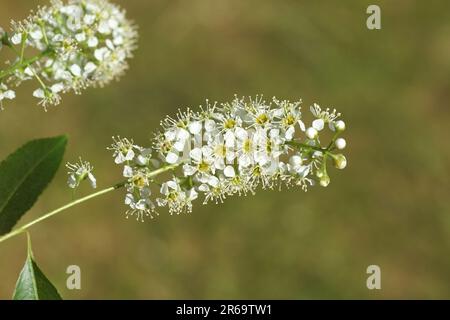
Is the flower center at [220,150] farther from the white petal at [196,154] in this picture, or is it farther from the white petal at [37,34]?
the white petal at [37,34]

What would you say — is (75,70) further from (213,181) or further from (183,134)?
(213,181)

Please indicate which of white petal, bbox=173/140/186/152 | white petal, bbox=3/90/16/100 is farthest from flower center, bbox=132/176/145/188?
white petal, bbox=3/90/16/100

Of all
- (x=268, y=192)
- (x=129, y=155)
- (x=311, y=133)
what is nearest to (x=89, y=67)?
(x=129, y=155)

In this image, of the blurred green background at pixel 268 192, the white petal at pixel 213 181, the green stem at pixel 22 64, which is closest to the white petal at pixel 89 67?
the green stem at pixel 22 64

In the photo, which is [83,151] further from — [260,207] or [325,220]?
[325,220]

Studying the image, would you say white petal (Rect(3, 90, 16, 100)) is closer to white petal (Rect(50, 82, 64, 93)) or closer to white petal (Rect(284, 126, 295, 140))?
white petal (Rect(50, 82, 64, 93))
